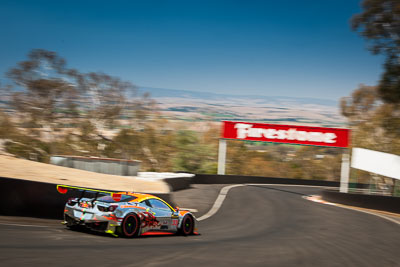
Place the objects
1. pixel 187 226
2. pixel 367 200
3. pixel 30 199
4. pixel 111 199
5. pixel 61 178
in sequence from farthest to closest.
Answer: pixel 367 200, pixel 61 178, pixel 187 226, pixel 30 199, pixel 111 199

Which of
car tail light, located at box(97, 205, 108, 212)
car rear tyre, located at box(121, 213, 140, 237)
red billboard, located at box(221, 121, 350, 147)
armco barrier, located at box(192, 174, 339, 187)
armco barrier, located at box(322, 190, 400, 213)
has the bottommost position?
armco barrier, located at box(192, 174, 339, 187)

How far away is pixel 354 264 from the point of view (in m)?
8.93

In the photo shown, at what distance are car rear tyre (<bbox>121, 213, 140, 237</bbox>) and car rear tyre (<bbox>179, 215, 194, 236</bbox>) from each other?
5.57 ft

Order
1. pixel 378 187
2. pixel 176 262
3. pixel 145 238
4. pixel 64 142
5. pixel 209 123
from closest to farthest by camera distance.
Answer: pixel 176 262
pixel 145 238
pixel 378 187
pixel 64 142
pixel 209 123

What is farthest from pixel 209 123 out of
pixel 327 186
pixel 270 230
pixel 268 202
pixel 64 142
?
pixel 270 230

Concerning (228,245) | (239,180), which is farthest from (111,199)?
(239,180)

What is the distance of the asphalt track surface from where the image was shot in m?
7.04

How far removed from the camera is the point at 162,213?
33.6 feet

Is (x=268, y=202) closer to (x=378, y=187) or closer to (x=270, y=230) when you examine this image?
(x=378, y=187)

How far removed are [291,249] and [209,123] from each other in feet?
182

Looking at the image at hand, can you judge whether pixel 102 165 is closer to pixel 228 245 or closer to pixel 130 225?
pixel 130 225

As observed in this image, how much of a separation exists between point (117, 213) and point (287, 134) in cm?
2924

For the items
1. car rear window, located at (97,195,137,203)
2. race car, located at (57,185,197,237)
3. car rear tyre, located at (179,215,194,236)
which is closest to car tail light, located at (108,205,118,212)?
race car, located at (57,185,197,237)

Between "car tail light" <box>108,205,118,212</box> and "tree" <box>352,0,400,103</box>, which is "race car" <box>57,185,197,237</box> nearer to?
"car tail light" <box>108,205,118,212</box>
